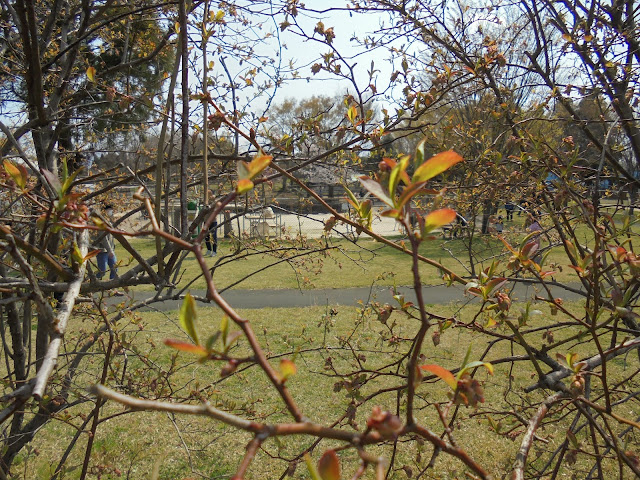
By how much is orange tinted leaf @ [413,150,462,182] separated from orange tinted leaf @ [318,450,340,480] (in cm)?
33

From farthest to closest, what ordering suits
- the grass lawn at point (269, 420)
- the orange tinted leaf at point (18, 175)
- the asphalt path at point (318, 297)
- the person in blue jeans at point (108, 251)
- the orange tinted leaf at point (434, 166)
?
the asphalt path at point (318, 297)
the grass lawn at point (269, 420)
the person in blue jeans at point (108, 251)
the orange tinted leaf at point (18, 175)
the orange tinted leaf at point (434, 166)

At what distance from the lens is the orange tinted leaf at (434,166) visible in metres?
0.56

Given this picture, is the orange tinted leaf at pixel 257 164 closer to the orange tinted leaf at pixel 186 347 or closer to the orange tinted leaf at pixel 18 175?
the orange tinted leaf at pixel 186 347

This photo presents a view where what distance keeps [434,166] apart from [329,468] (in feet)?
1.17

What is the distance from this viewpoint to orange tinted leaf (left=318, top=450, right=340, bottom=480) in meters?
0.45

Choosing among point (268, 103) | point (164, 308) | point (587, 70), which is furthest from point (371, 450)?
point (164, 308)

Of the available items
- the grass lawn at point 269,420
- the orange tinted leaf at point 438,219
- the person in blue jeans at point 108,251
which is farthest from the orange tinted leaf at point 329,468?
the grass lawn at point 269,420

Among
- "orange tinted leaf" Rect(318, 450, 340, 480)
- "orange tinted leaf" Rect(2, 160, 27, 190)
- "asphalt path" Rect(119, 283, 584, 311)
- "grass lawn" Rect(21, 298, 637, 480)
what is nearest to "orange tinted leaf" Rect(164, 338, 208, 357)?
"orange tinted leaf" Rect(318, 450, 340, 480)

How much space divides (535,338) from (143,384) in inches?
230

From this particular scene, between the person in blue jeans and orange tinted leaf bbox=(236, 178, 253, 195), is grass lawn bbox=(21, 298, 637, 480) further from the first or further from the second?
orange tinted leaf bbox=(236, 178, 253, 195)

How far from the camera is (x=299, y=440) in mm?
4477

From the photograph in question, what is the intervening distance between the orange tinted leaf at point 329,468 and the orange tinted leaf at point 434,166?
33cm

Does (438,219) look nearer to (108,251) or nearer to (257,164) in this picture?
(257,164)

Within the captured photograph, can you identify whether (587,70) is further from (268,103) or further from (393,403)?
(393,403)
